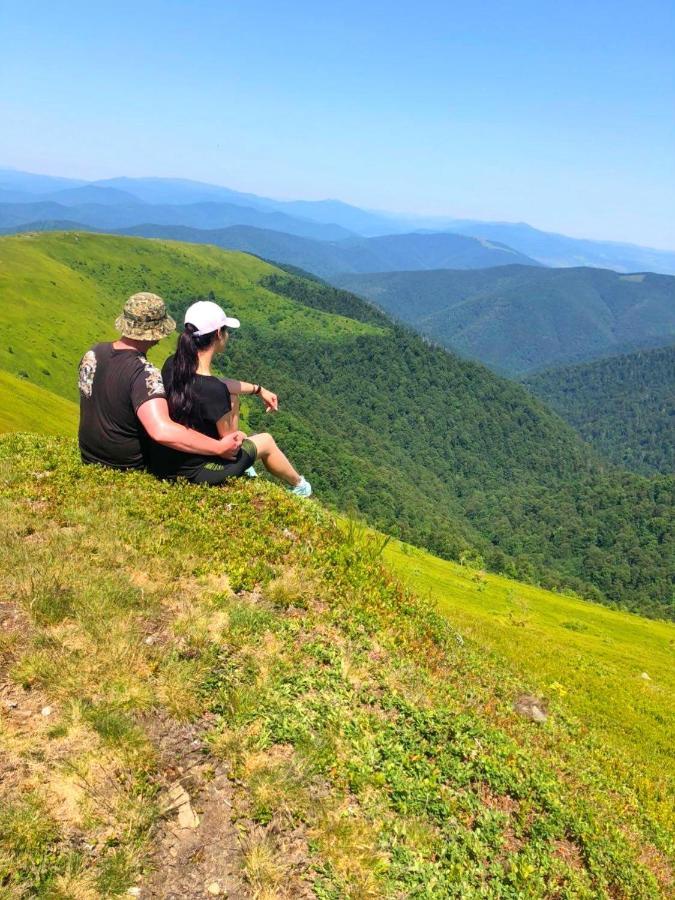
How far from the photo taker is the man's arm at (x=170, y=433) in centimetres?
809

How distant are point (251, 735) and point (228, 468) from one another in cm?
519

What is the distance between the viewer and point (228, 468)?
32.2 feet

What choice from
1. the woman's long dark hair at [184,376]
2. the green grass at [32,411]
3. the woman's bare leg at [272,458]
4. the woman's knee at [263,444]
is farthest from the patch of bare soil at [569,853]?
the green grass at [32,411]

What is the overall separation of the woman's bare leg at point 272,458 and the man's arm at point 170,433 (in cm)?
144

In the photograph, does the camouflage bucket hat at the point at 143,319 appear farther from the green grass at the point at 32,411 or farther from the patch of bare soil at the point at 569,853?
the green grass at the point at 32,411

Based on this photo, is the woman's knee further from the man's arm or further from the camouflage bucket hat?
the camouflage bucket hat

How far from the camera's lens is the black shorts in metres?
9.67

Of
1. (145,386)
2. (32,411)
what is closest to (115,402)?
(145,386)

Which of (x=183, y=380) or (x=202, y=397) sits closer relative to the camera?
(x=183, y=380)

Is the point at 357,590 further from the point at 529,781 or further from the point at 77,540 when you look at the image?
the point at 77,540

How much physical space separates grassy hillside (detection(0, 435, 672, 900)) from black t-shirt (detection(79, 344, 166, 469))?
0.43m

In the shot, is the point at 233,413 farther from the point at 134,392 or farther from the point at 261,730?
the point at 261,730

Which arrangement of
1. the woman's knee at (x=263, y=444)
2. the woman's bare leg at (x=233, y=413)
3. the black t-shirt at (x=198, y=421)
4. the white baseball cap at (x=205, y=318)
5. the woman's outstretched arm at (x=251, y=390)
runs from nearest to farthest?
the white baseball cap at (x=205, y=318), the black t-shirt at (x=198, y=421), the woman's bare leg at (x=233, y=413), the woman's outstretched arm at (x=251, y=390), the woman's knee at (x=263, y=444)

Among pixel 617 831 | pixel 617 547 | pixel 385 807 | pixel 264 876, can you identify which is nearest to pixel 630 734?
pixel 617 831
